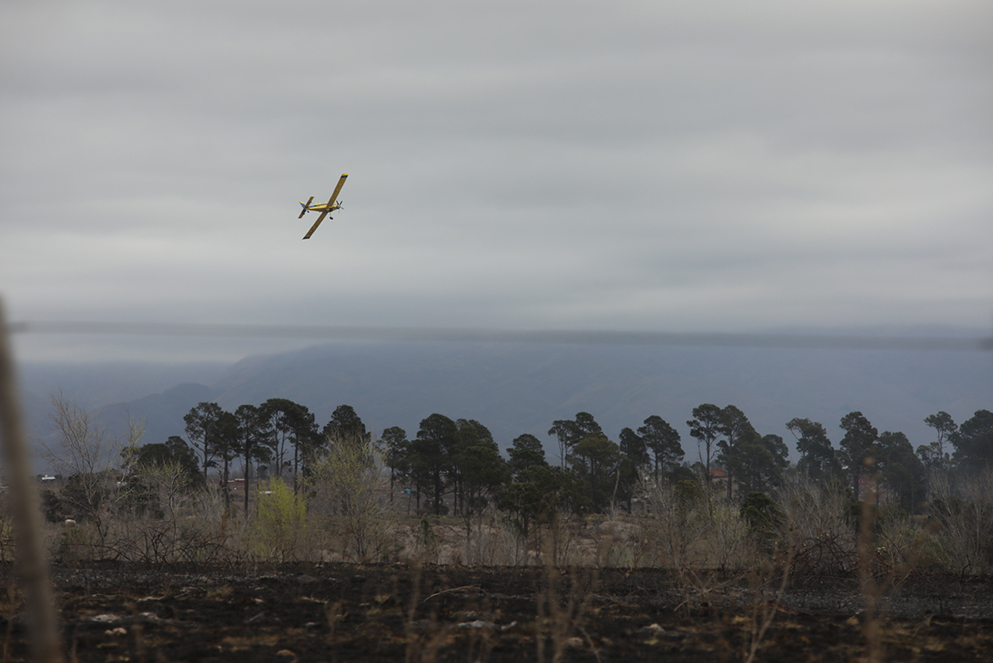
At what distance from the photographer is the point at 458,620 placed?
1288cm

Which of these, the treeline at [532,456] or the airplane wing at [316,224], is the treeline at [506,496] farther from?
the airplane wing at [316,224]

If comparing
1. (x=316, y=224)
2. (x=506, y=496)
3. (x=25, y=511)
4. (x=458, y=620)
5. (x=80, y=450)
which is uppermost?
(x=316, y=224)

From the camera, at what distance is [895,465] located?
87.1 metres

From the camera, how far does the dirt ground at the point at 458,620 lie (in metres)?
10.6

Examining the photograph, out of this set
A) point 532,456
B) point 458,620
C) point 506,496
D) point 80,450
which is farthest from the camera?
point 532,456

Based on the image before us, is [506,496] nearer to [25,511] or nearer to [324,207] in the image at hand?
[324,207]

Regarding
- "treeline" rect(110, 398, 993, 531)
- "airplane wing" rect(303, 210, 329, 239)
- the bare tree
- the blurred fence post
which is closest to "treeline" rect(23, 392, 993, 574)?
the bare tree

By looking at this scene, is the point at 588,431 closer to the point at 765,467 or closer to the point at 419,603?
the point at 765,467

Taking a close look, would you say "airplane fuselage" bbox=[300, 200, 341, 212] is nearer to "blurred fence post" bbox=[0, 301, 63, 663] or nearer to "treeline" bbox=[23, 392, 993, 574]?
"treeline" bbox=[23, 392, 993, 574]

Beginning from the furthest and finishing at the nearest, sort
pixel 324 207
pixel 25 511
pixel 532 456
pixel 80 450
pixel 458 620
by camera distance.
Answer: pixel 532 456
pixel 80 450
pixel 324 207
pixel 458 620
pixel 25 511

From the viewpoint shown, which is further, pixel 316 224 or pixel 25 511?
pixel 316 224

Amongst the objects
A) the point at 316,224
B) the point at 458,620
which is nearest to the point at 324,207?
the point at 316,224

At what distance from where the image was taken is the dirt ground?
10.6 m

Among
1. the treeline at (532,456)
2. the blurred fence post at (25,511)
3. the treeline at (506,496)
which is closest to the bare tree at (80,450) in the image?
the treeline at (506,496)
